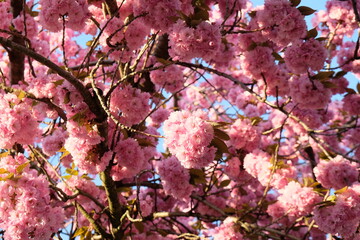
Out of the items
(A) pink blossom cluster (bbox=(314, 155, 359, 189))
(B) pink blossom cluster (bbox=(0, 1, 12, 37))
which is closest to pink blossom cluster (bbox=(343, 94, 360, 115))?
(A) pink blossom cluster (bbox=(314, 155, 359, 189))

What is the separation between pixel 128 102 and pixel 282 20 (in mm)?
1390

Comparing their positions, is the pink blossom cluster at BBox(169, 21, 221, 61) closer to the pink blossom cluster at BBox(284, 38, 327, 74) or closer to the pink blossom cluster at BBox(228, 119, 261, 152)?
the pink blossom cluster at BBox(284, 38, 327, 74)

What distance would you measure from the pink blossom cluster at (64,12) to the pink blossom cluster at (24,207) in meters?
1.10

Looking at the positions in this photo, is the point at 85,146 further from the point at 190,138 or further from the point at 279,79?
the point at 279,79

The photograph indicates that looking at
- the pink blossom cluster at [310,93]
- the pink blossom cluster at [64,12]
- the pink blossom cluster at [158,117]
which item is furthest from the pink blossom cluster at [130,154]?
the pink blossom cluster at [158,117]

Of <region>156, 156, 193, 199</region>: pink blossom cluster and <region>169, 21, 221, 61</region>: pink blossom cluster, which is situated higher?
<region>169, 21, 221, 61</region>: pink blossom cluster

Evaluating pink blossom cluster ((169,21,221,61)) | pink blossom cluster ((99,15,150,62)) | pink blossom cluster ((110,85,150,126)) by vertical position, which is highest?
pink blossom cluster ((99,15,150,62))

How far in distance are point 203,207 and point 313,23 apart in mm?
3723

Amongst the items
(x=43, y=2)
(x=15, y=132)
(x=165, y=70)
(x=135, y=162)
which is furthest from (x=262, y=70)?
(x=15, y=132)

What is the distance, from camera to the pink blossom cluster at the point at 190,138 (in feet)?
7.40

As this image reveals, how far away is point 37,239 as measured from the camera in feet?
8.35

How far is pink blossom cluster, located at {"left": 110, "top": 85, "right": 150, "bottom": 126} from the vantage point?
270cm

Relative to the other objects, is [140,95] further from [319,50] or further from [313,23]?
[313,23]

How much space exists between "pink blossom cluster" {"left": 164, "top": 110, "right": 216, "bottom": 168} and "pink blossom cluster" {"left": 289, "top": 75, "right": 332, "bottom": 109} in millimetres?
1541
